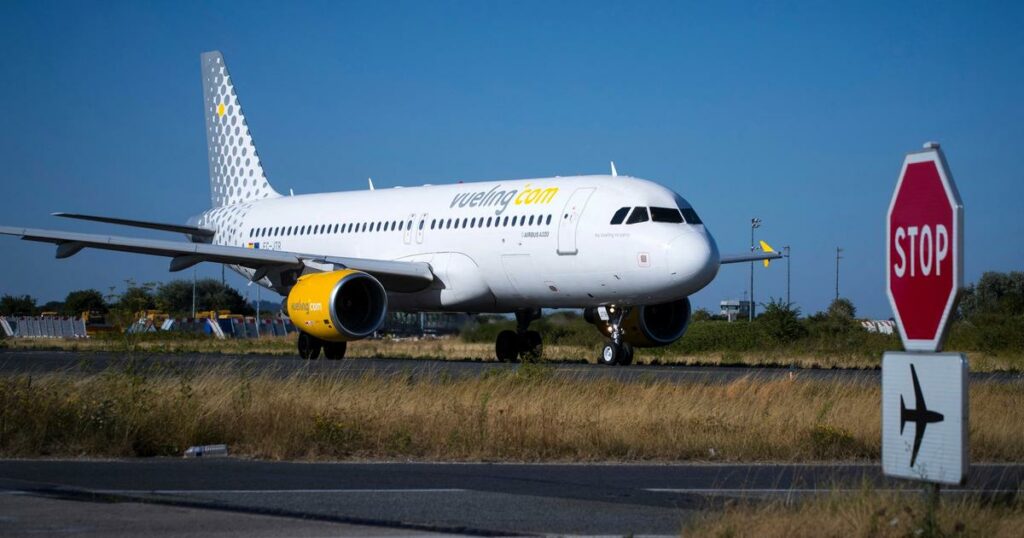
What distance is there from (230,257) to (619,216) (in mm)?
7930

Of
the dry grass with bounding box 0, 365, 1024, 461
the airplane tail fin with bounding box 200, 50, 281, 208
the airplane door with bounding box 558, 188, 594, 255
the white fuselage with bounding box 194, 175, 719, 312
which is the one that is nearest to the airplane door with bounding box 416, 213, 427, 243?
the white fuselage with bounding box 194, 175, 719, 312

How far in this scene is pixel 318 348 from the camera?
89.3 feet

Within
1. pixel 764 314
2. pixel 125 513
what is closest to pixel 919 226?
pixel 125 513

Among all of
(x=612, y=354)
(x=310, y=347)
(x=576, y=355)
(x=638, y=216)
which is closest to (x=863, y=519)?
(x=638, y=216)

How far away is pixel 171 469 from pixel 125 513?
101 inches

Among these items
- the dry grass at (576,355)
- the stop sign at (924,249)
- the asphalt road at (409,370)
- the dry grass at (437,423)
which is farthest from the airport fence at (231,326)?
the stop sign at (924,249)

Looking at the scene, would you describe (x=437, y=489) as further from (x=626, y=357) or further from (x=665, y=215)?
(x=626, y=357)

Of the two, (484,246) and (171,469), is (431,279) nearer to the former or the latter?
(484,246)

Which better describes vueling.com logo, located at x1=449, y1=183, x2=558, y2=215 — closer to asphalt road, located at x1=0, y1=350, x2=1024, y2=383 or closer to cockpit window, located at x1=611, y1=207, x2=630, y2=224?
cockpit window, located at x1=611, y1=207, x2=630, y2=224

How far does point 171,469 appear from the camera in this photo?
10.1 m

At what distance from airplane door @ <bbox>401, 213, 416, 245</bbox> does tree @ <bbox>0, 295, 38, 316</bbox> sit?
5934 centimetres

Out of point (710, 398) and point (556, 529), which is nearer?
point (556, 529)

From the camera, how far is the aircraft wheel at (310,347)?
2711 centimetres

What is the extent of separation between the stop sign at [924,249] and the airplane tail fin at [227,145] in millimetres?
31355
